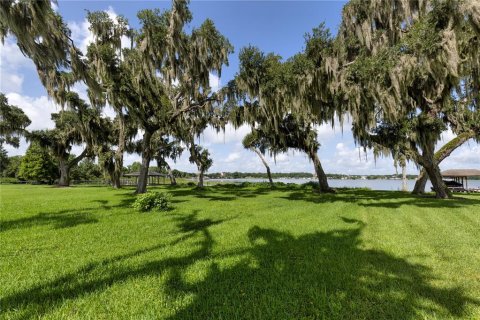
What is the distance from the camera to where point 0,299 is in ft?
10.0

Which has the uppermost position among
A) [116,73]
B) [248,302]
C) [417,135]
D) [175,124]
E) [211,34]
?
[211,34]

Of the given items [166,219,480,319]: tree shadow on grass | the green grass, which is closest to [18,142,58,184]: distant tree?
the green grass

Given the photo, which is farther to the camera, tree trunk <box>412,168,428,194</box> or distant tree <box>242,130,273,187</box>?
distant tree <box>242,130,273,187</box>

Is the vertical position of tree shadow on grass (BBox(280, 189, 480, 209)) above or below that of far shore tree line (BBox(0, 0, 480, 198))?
below

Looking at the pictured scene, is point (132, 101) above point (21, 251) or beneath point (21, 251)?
above

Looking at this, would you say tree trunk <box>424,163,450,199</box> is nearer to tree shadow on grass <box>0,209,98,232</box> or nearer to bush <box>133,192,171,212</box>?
bush <box>133,192,171,212</box>

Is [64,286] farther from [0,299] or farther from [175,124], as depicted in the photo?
[175,124]

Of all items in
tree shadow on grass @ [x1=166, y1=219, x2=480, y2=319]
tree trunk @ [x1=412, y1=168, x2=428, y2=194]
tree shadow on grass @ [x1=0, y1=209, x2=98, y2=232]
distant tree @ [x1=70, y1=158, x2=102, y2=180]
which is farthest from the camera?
distant tree @ [x1=70, y1=158, x2=102, y2=180]

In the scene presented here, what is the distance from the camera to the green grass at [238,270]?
2.90 metres

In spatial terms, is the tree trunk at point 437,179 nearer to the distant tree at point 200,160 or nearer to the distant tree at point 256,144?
the distant tree at point 256,144

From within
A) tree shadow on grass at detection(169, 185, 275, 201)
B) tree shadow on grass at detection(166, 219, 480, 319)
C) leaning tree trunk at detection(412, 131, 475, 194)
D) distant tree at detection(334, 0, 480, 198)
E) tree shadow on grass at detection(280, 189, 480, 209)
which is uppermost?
distant tree at detection(334, 0, 480, 198)

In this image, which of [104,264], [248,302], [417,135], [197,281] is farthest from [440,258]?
[417,135]

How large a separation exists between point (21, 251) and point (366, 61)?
1264cm

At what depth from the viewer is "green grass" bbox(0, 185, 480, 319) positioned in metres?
2.90
